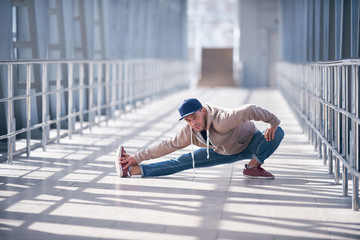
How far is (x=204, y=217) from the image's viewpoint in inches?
153

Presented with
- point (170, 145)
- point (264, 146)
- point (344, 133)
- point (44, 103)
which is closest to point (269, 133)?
point (264, 146)

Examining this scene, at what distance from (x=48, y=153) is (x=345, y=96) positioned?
3.45 metres

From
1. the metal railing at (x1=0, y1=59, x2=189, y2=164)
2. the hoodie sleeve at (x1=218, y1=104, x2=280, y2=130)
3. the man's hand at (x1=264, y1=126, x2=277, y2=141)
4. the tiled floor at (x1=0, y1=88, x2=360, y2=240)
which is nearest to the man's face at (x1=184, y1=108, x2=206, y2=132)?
the hoodie sleeve at (x1=218, y1=104, x2=280, y2=130)

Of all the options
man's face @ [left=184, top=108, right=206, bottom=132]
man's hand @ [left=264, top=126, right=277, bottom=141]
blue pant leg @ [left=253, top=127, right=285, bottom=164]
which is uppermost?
man's face @ [left=184, top=108, right=206, bottom=132]

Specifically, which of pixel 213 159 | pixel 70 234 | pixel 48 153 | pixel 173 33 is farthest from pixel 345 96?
pixel 173 33

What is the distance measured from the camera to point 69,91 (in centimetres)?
798

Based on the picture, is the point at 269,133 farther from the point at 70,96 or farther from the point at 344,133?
the point at 70,96

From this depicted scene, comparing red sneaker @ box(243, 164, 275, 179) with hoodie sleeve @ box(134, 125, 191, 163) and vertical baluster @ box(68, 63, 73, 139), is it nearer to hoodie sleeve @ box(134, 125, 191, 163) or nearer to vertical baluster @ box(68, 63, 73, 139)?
hoodie sleeve @ box(134, 125, 191, 163)

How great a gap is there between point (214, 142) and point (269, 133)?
458 mm

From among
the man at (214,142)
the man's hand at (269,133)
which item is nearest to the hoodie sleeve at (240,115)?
the man at (214,142)

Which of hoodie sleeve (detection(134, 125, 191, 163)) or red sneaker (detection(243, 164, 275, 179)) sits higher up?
hoodie sleeve (detection(134, 125, 191, 163))

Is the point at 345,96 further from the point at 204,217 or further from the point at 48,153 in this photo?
the point at 48,153

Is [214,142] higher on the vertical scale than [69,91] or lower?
→ lower

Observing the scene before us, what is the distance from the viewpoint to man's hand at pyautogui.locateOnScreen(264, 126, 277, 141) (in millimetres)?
4988
